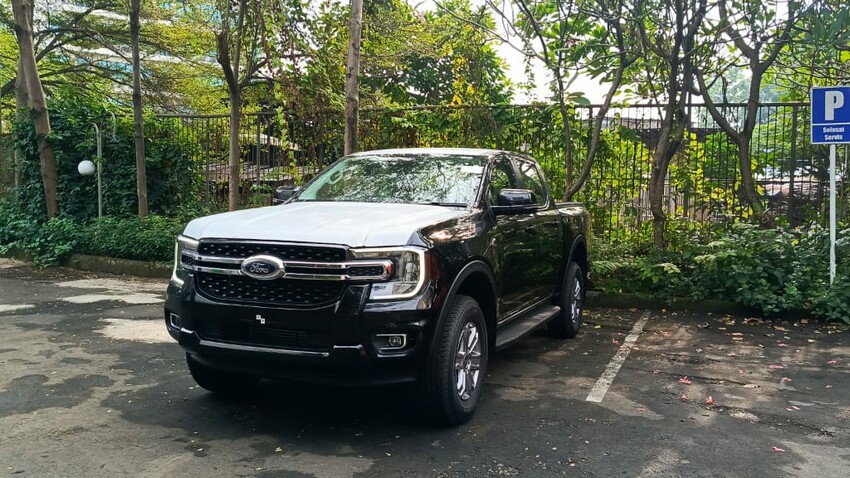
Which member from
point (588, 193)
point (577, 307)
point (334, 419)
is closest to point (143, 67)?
point (588, 193)

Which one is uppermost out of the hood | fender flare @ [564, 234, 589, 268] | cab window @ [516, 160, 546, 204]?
cab window @ [516, 160, 546, 204]

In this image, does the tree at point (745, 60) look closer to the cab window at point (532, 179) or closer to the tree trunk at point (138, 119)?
the cab window at point (532, 179)

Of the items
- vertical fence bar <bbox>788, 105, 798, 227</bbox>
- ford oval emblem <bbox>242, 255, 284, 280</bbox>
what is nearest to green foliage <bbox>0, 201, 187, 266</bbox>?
ford oval emblem <bbox>242, 255, 284, 280</bbox>

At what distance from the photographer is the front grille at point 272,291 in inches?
164

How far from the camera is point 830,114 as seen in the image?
8359 mm

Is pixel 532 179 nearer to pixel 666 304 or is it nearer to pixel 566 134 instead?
pixel 666 304

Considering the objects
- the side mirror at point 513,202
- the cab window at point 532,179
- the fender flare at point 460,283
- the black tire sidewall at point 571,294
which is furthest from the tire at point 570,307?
the fender flare at point 460,283

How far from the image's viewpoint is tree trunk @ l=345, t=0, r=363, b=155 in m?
9.35

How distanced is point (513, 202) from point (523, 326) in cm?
111

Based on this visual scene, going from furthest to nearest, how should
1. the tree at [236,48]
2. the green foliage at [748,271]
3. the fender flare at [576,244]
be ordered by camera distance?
the tree at [236,48], the green foliage at [748,271], the fender flare at [576,244]

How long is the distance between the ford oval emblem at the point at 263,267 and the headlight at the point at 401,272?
0.44 m

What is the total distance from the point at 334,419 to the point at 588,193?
21.8ft

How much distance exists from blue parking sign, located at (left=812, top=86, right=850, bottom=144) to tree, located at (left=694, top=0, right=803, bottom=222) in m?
0.88

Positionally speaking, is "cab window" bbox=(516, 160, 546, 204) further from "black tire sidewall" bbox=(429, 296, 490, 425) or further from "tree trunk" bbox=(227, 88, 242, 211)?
"tree trunk" bbox=(227, 88, 242, 211)
